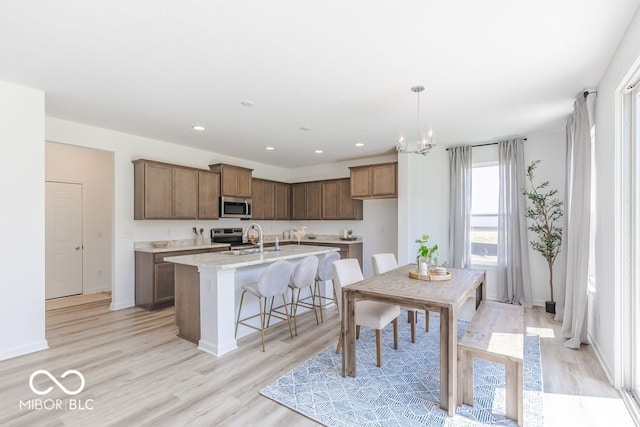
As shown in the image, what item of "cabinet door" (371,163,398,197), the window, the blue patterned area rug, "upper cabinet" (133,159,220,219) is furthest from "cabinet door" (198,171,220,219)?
the window

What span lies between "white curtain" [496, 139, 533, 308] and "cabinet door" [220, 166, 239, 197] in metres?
4.58

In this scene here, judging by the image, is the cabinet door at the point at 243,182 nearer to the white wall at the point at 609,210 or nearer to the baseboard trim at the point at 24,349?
the baseboard trim at the point at 24,349

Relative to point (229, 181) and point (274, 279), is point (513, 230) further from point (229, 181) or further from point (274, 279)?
point (229, 181)

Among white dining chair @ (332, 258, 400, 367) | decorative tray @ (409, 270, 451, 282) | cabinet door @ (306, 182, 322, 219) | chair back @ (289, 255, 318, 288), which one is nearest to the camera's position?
white dining chair @ (332, 258, 400, 367)

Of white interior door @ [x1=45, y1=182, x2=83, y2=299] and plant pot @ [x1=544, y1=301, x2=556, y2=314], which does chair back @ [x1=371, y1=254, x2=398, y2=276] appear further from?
white interior door @ [x1=45, y1=182, x2=83, y2=299]

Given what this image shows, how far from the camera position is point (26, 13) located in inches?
79.0

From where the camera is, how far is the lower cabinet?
15.0 feet

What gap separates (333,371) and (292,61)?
2640 mm

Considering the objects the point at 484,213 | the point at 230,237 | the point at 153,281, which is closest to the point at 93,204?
the point at 153,281

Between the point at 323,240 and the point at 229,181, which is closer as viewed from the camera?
the point at 229,181

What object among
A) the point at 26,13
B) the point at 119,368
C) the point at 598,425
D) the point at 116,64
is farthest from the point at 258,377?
the point at 26,13

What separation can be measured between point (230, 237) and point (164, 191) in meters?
1.59

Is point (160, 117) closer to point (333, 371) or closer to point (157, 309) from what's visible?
point (157, 309)

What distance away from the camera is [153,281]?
4570 mm
